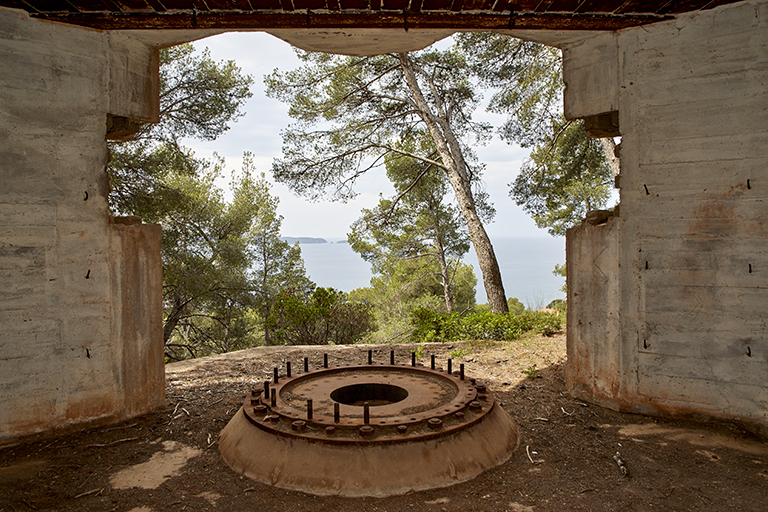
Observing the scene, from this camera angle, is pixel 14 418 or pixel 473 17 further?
pixel 473 17

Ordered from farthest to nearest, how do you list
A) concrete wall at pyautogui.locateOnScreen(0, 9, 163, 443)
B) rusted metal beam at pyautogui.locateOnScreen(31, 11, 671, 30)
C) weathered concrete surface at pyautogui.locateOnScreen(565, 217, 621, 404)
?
1. weathered concrete surface at pyautogui.locateOnScreen(565, 217, 621, 404)
2. rusted metal beam at pyautogui.locateOnScreen(31, 11, 671, 30)
3. concrete wall at pyautogui.locateOnScreen(0, 9, 163, 443)

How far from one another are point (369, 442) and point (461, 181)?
9.22 m

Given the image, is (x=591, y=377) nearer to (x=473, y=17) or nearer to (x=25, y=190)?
(x=473, y=17)

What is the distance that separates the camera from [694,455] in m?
3.25

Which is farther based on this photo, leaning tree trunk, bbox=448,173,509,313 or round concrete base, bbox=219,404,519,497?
leaning tree trunk, bbox=448,173,509,313

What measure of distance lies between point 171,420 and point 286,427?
166 centimetres

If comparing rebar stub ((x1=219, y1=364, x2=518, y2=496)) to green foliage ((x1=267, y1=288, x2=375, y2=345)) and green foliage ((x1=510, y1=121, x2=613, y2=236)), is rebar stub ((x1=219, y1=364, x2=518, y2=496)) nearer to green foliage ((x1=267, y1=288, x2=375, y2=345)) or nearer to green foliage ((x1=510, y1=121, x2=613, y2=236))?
green foliage ((x1=267, y1=288, x2=375, y2=345))

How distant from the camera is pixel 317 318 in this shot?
998cm

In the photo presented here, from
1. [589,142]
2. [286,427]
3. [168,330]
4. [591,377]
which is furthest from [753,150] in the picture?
[168,330]

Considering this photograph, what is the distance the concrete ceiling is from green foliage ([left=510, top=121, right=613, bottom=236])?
6.45m

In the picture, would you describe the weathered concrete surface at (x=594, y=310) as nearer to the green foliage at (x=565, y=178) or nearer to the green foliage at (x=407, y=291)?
the green foliage at (x=565, y=178)

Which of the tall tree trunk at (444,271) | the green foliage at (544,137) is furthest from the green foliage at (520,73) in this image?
the tall tree trunk at (444,271)

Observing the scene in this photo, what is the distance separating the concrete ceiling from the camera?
378 cm

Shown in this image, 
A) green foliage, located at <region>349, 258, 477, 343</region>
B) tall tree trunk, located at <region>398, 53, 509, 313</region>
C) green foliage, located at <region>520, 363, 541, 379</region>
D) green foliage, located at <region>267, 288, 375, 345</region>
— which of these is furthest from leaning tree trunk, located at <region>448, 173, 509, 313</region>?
green foliage, located at <region>520, 363, 541, 379</region>
